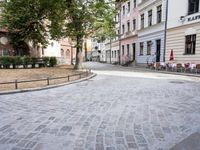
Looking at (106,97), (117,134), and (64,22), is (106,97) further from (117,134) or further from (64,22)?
(64,22)

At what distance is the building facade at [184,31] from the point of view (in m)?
19.1

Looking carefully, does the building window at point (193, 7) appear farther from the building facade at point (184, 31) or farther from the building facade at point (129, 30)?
the building facade at point (129, 30)

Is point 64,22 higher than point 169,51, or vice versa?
point 64,22

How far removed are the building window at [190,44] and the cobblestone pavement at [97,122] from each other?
12.8 m

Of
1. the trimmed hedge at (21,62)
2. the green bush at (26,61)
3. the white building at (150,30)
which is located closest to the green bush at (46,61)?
the trimmed hedge at (21,62)

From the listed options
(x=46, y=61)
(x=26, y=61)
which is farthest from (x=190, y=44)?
(x=26, y=61)

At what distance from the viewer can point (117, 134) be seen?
14.7 ft

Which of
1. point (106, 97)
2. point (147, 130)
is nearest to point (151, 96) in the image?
point (106, 97)

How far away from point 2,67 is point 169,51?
1734 centimetres

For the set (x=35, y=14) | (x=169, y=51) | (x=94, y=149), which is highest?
(x=35, y=14)

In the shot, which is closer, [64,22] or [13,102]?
[13,102]

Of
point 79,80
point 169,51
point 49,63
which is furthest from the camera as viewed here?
point 49,63

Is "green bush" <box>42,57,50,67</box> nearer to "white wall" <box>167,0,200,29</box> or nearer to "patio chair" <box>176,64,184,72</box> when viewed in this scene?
"white wall" <box>167,0,200,29</box>

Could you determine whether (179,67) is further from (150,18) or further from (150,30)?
(150,18)
